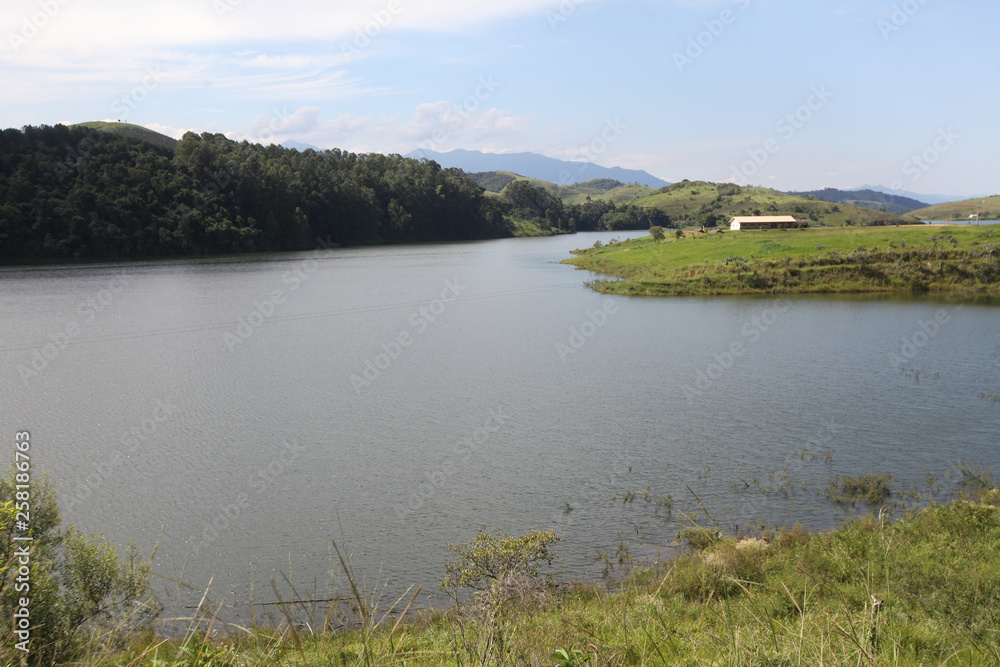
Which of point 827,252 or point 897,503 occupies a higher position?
point 827,252

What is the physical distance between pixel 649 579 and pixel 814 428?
38.7 feet

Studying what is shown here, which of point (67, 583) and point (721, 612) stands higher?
point (67, 583)

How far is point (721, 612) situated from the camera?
29.8 feet

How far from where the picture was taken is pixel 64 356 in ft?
107

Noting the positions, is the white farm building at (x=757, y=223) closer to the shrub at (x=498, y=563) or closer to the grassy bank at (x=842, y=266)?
the grassy bank at (x=842, y=266)

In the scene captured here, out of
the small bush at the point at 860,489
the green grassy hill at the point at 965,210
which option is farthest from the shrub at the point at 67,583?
the green grassy hill at the point at 965,210

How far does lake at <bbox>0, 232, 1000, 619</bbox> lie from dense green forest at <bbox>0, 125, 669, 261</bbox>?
51.7 metres

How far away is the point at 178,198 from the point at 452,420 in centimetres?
9643

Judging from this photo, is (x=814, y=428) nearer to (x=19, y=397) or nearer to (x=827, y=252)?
(x=19, y=397)

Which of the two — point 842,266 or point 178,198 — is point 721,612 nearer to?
Result: point 842,266

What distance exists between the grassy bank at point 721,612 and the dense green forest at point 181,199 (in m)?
96.9

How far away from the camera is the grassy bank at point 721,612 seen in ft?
16.8

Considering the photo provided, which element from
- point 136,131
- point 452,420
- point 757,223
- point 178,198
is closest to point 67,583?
point 452,420

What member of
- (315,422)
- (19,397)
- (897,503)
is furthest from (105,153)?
(897,503)
